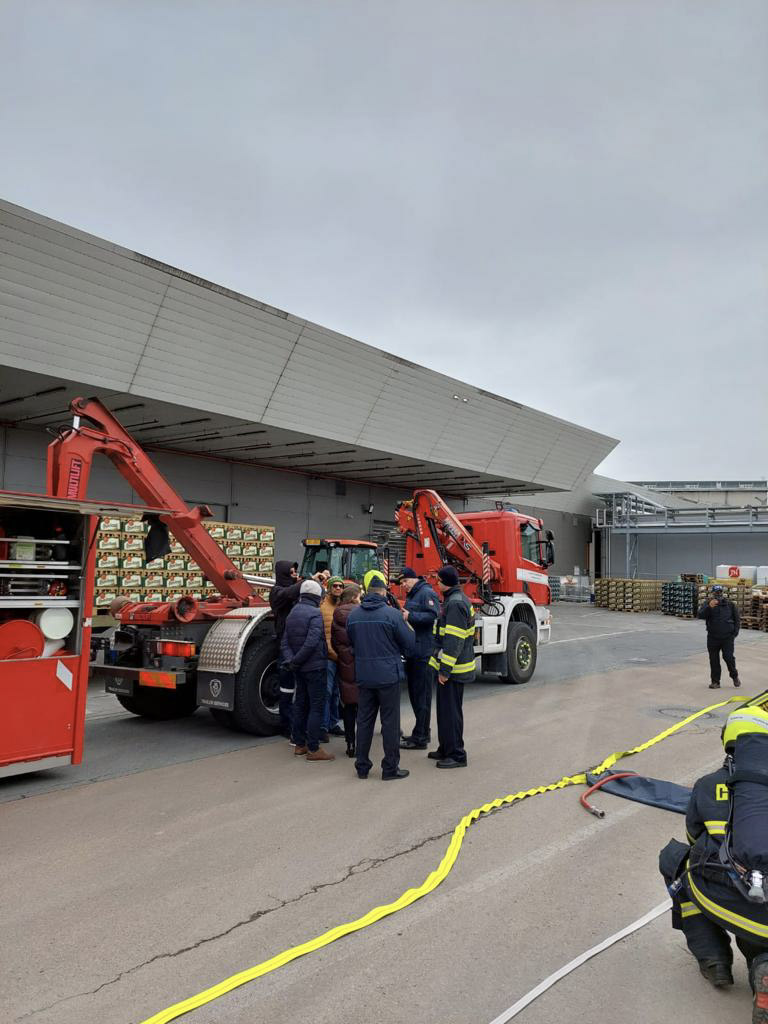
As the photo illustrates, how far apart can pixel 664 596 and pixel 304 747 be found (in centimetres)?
2920

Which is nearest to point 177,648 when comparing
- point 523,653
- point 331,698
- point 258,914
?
point 331,698

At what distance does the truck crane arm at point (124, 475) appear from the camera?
26.6ft

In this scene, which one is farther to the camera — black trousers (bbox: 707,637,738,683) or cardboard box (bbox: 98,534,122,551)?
cardboard box (bbox: 98,534,122,551)

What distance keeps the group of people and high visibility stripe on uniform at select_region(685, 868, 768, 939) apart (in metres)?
3.80

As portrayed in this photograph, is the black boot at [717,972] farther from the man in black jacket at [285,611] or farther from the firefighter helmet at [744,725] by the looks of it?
the man in black jacket at [285,611]

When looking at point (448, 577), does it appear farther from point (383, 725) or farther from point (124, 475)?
point (124, 475)

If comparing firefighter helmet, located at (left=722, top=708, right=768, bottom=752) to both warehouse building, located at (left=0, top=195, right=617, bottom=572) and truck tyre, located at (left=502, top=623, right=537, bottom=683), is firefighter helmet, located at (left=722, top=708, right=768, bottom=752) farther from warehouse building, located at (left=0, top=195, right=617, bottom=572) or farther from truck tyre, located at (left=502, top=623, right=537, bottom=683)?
warehouse building, located at (left=0, top=195, right=617, bottom=572)

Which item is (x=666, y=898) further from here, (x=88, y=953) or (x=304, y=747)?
(x=304, y=747)

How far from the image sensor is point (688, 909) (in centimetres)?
336

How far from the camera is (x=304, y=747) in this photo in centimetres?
774

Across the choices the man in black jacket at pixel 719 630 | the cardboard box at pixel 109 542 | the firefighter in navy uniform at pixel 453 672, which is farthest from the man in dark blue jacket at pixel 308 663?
the cardboard box at pixel 109 542

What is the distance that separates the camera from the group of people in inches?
271

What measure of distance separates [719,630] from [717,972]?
1017 cm

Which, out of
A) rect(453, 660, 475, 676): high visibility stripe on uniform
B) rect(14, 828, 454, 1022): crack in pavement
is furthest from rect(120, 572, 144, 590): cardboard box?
rect(14, 828, 454, 1022): crack in pavement
